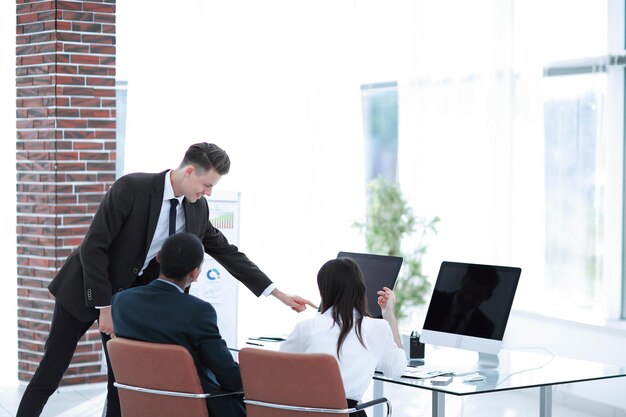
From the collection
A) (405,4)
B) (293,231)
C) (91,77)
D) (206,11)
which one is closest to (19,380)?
(91,77)

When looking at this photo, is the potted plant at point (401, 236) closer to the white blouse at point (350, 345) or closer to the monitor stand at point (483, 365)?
the monitor stand at point (483, 365)

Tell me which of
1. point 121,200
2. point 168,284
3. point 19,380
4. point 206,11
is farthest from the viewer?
point 206,11

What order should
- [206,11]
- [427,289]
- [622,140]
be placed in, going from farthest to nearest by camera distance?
[206,11]
[427,289]
[622,140]

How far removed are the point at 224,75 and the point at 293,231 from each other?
148 centimetres

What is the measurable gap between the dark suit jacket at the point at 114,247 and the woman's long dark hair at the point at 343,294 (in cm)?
91

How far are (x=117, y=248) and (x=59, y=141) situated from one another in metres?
2.58

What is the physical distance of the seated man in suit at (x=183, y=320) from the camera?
11.4 feet

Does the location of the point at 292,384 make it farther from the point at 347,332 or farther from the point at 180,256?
the point at 180,256

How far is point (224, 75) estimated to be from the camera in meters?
8.12

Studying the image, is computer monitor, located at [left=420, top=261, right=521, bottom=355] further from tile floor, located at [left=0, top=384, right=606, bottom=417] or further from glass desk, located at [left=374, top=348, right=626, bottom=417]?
tile floor, located at [left=0, top=384, right=606, bottom=417]

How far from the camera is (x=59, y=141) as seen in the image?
6.48 metres

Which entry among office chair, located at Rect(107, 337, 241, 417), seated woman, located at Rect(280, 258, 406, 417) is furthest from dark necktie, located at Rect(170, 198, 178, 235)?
seated woman, located at Rect(280, 258, 406, 417)

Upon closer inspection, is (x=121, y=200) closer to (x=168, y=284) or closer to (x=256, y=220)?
(x=168, y=284)

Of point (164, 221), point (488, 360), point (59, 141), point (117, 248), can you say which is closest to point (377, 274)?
point (488, 360)
